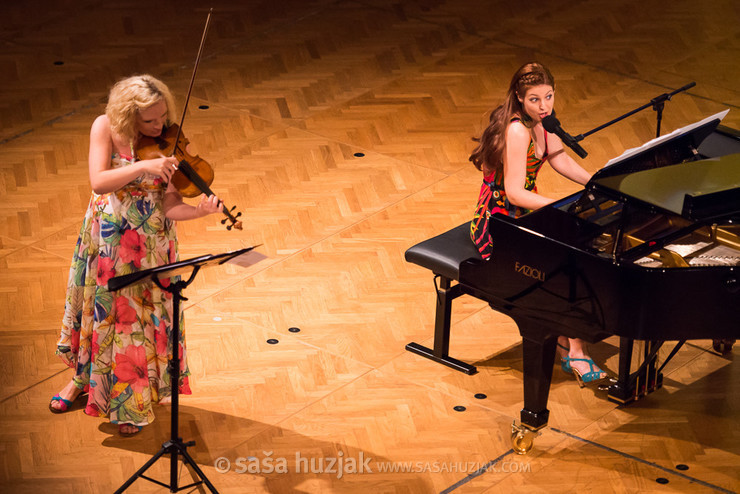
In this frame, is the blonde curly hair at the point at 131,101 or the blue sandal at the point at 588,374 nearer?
the blonde curly hair at the point at 131,101

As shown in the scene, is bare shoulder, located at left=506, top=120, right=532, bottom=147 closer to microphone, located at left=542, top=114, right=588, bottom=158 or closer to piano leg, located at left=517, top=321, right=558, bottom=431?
microphone, located at left=542, top=114, right=588, bottom=158

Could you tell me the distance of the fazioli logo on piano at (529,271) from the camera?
15.0 ft

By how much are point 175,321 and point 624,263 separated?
1581mm

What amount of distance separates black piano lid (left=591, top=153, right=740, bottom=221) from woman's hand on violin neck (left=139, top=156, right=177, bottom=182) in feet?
5.09

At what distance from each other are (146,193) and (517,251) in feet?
4.62

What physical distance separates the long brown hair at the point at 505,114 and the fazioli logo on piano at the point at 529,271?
0.71 meters

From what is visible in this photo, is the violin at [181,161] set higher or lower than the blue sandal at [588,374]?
higher

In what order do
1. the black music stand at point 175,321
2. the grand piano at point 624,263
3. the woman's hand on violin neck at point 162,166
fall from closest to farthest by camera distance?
the black music stand at point 175,321 < the grand piano at point 624,263 < the woman's hand on violin neck at point 162,166

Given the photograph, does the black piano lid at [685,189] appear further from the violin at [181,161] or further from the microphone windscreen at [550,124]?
the violin at [181,161]

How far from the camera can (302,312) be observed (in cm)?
603

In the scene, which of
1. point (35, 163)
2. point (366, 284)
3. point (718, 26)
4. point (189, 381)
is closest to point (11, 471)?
point (189, 381)

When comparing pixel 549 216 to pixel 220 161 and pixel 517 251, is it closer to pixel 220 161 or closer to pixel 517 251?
pixel 517 251

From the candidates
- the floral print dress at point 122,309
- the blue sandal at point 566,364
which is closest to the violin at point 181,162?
the floral print dress at point 122,309

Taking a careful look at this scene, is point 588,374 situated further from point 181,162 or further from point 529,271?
point 181,162
